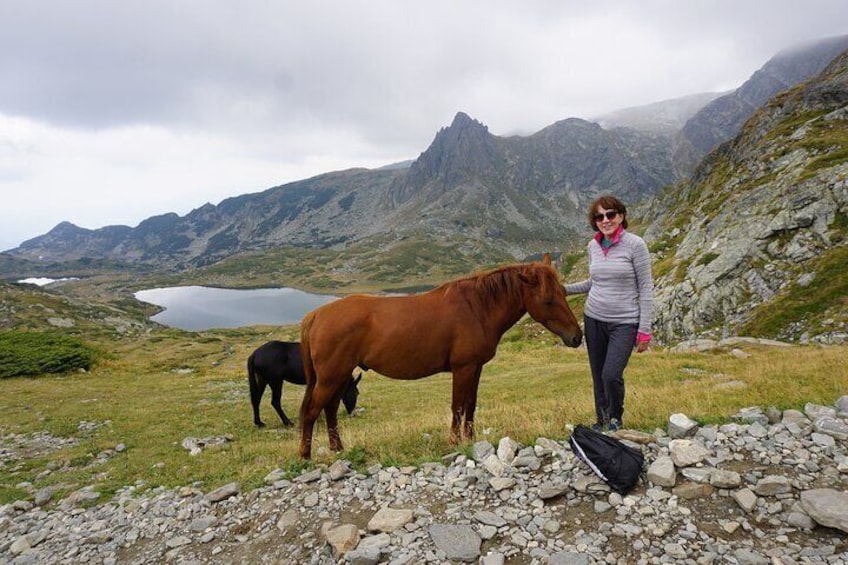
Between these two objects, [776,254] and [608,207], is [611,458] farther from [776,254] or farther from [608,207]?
[776,254]

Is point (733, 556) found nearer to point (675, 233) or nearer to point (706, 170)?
point (675, 233)

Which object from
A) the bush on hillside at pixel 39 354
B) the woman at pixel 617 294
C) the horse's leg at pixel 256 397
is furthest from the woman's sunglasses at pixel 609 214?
the bush on hillside at pixel 39 354

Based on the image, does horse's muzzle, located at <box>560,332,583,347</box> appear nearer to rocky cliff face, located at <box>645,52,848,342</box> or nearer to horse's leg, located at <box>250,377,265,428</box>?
horse's leg, located at <box>250,377,265,428</box>

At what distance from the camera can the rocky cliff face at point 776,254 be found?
75.2 feet

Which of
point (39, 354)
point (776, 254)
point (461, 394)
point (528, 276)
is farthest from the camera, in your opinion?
point (39, 354)

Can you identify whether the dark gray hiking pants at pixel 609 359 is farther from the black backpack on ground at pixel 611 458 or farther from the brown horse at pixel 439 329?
the black backpack on ground at pixel 611 458

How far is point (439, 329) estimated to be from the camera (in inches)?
286

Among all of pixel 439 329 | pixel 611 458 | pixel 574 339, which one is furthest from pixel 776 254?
pixel 611 458

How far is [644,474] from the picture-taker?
5.09 m

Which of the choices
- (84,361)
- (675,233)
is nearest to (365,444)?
(84,361)

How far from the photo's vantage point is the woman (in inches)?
251

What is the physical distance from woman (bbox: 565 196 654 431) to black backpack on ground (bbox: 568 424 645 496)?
1.31 metres

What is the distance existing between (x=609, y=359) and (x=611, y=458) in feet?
5.93

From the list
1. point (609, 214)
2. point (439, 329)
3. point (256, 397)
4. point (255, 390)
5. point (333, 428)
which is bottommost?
point (256, 397)
